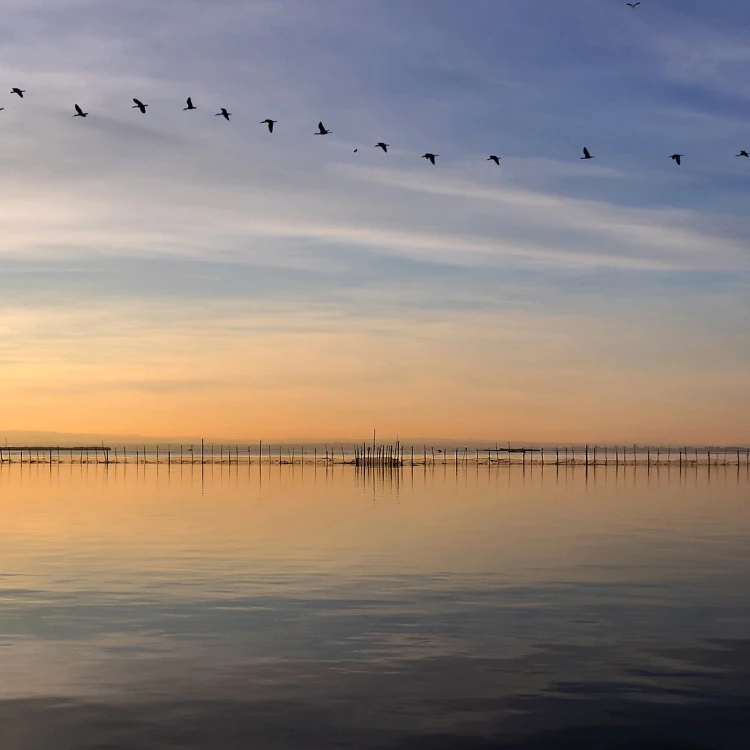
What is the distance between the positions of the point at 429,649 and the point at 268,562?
16.2 meters

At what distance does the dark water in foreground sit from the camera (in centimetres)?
1712

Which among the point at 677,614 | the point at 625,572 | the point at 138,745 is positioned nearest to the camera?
the point at 138,745

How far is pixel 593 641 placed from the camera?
2375 cm

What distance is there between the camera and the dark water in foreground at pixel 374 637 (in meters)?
17.1

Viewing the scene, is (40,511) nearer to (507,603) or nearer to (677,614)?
(507,603)

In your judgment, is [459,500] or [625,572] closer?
[625,572]

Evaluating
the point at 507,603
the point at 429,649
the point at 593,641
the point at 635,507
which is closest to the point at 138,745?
the point at 429,649

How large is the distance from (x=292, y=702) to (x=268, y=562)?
65.5 feet

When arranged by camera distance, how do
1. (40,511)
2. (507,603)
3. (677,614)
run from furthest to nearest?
(40,511) → (507,603) → (677,614)

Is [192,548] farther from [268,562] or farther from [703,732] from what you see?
[703,732]

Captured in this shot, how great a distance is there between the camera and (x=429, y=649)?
903 inches

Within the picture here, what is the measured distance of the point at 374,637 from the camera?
79.6ft

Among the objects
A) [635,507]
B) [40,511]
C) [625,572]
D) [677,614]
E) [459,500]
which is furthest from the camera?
[459,500]

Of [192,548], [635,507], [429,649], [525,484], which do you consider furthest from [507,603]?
[525,484]
